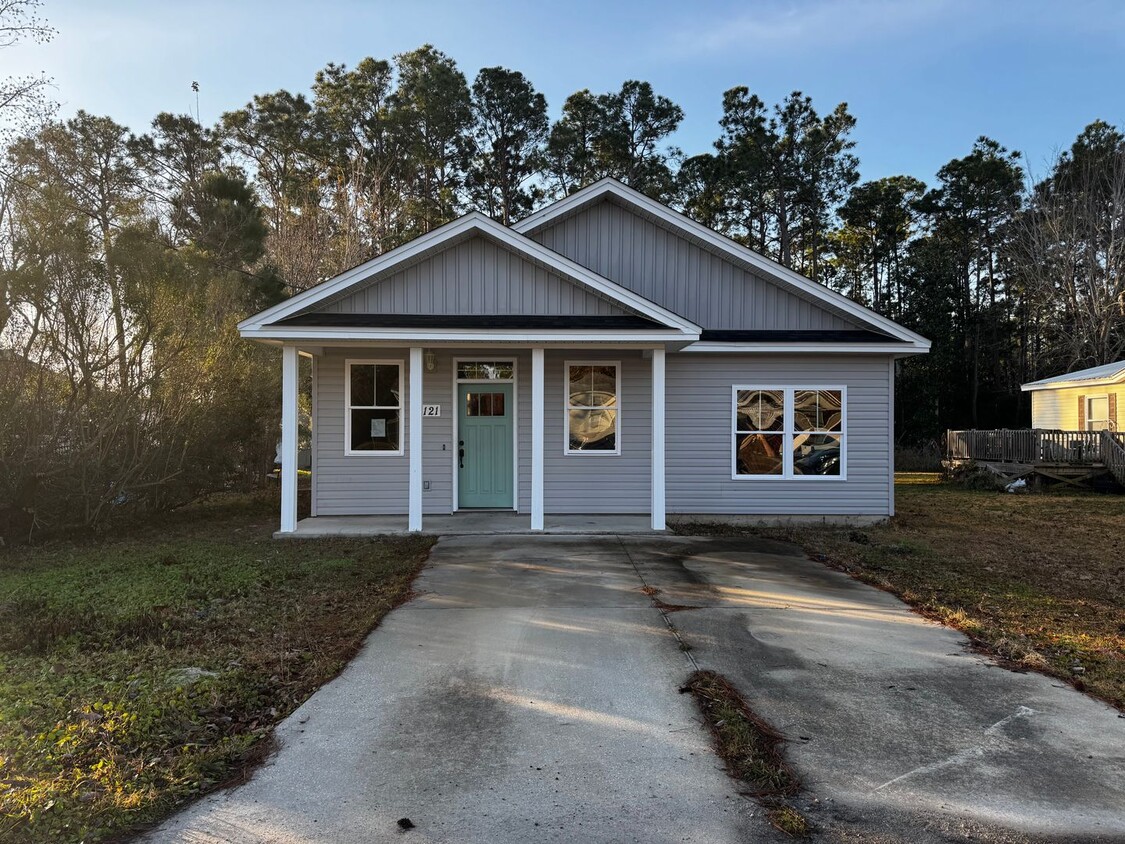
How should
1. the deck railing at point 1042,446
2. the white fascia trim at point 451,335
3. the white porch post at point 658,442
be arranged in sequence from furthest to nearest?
the deck railing at point 1042,446
the white porch post at point 658,442
the white fascia trim at point 451,335

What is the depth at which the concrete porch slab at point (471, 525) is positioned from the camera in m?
10.3

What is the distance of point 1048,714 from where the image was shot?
14.4ft

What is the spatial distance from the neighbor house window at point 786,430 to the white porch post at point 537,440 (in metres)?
3.45

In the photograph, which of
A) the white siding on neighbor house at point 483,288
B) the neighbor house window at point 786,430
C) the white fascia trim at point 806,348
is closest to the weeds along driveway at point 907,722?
the white siding on neighbor house at point 483,288

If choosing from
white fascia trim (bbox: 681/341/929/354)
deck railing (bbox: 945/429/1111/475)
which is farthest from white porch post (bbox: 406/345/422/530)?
deck railing (bbox: 945/429/1111/475)

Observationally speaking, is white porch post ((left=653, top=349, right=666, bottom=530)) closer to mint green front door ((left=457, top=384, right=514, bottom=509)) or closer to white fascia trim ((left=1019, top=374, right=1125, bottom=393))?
mint green front door ((left=457, top=384, right=514, bottom=509))

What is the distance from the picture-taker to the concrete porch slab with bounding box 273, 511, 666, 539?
10.3 meters

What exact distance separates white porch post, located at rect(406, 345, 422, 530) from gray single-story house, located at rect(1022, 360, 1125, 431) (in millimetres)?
19985

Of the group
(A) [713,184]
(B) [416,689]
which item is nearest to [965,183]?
(A) [713,184]

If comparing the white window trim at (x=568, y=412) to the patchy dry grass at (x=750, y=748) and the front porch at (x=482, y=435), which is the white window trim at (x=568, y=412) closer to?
the front porch at (x=482, y=435)

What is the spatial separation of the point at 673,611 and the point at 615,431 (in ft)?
18.3

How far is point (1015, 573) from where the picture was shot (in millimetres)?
8672

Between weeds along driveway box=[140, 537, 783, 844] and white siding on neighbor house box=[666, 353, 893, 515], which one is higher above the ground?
white siding on neighbor house box=[666, 353, 893, 515]

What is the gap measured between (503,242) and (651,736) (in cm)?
758
